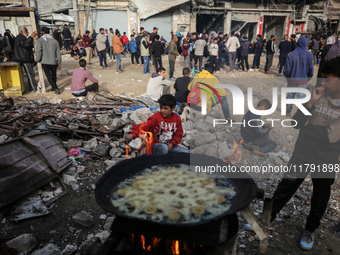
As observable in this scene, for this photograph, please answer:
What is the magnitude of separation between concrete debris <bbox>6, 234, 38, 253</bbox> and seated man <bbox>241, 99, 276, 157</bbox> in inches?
177

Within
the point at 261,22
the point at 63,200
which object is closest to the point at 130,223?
the point at 63,200

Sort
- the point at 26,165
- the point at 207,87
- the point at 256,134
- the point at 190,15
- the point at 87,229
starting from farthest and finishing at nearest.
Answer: the point at 190,15 → the point at 207,87 → the point at 256,134 → the point at 26,165 → the point at 87,229

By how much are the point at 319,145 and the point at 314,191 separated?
22.6 inches

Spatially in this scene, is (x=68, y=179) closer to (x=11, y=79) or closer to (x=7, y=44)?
(x=11, y=79)

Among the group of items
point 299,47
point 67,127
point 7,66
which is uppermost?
point 299,47

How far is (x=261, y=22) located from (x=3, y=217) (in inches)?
1102

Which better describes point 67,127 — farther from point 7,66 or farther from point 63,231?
point 7,66

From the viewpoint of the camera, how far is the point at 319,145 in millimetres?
2975

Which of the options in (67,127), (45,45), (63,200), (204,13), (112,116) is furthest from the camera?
(204,13)

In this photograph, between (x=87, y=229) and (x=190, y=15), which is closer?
(x=87, y=229)

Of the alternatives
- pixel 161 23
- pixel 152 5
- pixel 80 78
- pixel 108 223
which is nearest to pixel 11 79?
pixel 80 78

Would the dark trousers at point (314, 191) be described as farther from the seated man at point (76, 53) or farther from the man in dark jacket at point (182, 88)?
the seated man at point (76, 53)

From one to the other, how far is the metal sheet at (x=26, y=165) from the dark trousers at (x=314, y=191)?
3534mm

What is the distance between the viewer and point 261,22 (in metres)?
26.1
